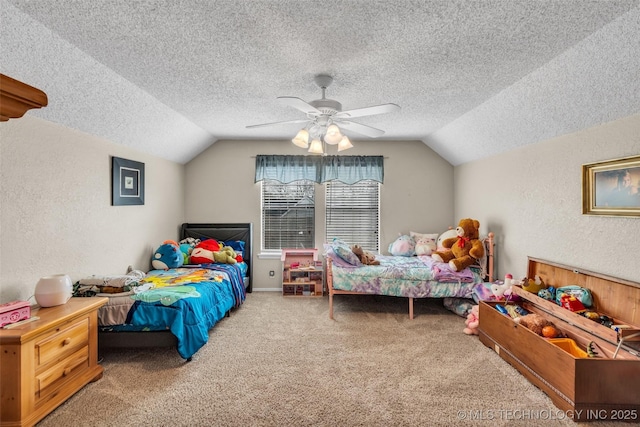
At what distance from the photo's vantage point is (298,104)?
2.25 m

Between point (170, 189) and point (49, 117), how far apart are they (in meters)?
2.09

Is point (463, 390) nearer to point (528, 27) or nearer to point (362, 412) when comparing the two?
point (362, 412)

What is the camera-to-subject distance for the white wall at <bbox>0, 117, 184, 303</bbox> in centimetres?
222

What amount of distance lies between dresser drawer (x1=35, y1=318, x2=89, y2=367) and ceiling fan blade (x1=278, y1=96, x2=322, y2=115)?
7.01ft

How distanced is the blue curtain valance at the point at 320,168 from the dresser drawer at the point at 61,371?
124 inches

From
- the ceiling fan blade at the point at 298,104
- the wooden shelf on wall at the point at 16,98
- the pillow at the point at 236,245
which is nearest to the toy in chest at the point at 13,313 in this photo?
the wooden shelf on wall at the point at 16,98

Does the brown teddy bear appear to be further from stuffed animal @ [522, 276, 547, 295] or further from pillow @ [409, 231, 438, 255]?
stuffed animal @ [522, 276, 547, 295]

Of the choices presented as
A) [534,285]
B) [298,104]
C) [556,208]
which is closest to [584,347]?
[534,285]

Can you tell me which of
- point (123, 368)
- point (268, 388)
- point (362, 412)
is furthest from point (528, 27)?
point (123, 368)

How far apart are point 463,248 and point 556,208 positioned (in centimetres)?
114

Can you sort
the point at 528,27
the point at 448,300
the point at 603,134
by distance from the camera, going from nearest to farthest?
the point at 528,27 → the point at 603,134 → the point at 448,300

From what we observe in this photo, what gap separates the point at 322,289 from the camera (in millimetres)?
4664

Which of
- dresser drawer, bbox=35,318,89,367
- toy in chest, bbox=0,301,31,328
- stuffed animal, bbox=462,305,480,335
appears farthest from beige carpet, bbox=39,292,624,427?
toy in chest, bbox=0,301,31,328

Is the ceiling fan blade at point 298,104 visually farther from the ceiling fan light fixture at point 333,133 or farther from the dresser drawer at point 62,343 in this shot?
the dresser drawer at point 62,343
